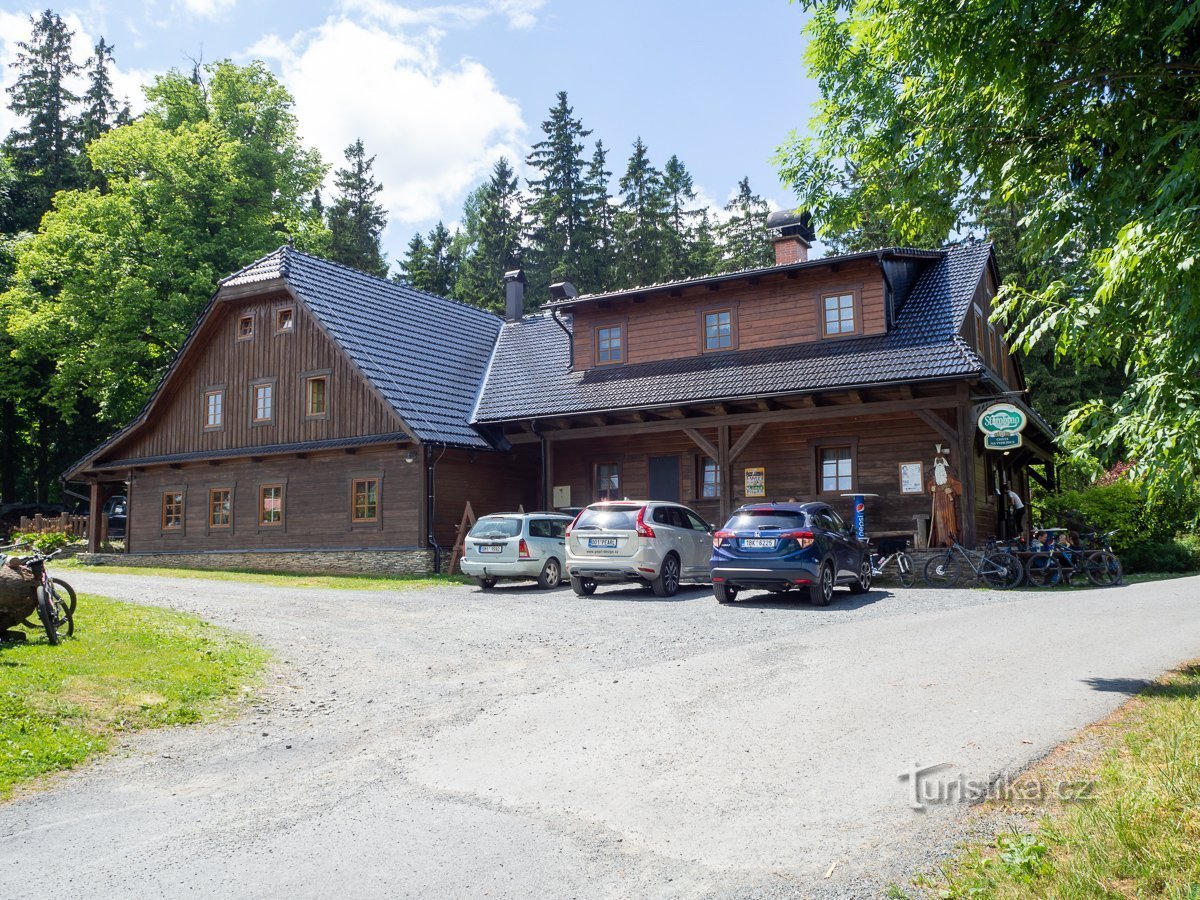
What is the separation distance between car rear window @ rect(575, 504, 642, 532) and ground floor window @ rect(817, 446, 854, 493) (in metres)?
7.33

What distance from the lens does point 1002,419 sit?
63.6ft

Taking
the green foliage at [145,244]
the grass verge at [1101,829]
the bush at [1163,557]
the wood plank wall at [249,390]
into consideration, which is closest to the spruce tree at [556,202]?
the green foliage at [145,244]

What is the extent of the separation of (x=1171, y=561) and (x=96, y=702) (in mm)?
23595

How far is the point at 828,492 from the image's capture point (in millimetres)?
22984

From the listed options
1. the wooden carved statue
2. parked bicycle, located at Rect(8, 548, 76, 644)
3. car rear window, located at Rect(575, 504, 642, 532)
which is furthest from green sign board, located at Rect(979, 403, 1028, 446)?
parked bicycle, located at Rect(8, 548, 76, 644)

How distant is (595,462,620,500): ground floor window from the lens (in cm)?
2634

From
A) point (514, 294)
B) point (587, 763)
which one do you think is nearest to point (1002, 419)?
point (587, 763)

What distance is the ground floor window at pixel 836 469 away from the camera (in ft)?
74.9

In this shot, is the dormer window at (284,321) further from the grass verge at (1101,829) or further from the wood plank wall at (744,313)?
the grass verge at (1101,829)

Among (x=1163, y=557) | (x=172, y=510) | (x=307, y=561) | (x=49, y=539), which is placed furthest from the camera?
(x=49, y=539)

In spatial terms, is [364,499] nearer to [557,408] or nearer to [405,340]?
[405,340]

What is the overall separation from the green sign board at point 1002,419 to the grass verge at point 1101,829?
44.5ft

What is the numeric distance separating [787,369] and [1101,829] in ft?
59.6

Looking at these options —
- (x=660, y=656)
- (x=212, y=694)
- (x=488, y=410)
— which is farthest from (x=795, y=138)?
(x=488, y=410)
